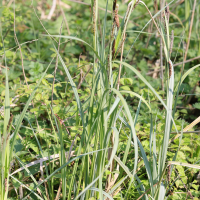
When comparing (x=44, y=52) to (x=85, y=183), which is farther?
(x=44, y=52)

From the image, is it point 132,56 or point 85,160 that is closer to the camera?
point 85,160

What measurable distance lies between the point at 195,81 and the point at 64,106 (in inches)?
49.0

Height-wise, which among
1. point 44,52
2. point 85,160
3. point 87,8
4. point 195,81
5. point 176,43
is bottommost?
point 85,160

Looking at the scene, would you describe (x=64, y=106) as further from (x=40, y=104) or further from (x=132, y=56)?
(x=132, y=56)

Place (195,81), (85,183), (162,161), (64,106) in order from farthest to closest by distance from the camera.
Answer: (195,81), (64,106), (85,183), (162,161)

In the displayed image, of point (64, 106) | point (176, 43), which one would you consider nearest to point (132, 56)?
point (176, 43)

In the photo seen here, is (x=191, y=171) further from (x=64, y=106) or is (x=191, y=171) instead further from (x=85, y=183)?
(x=64, y=106)

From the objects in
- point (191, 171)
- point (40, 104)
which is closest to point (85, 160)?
point (40, 104)

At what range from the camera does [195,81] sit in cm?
214

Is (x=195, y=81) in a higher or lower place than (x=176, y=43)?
lower

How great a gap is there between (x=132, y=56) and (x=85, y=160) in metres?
1.83

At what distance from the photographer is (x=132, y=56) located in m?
2.67

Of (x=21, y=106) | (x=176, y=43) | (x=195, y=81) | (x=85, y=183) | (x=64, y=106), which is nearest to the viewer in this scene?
(x=85, y=183)

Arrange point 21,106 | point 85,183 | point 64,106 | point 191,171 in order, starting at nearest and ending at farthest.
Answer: point 85,183 < point 191,171 < point 64,106 < point 21,106
